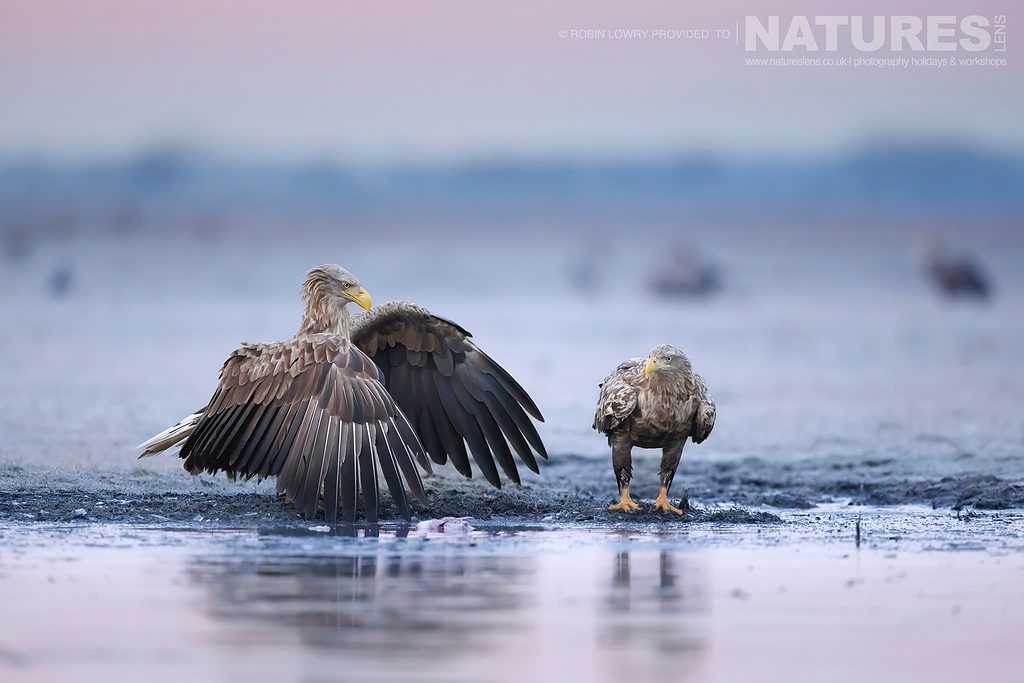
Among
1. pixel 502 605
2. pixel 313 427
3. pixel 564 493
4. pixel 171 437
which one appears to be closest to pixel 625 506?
pixel 564 493

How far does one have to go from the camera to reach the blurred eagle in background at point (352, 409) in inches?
374

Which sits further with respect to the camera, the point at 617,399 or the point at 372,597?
the point at 617,399

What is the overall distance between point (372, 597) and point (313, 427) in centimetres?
237

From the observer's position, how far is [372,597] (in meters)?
7.32

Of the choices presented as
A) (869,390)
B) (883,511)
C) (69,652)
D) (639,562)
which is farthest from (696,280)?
(69,652)

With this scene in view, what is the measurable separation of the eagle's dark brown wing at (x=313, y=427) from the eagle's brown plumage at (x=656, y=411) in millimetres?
1293

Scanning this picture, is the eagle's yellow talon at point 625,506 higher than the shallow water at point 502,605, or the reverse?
the eagle's yellow talon at point 625,506

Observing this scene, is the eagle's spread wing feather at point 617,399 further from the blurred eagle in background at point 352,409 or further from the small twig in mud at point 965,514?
the small twig in mud at point 965,514

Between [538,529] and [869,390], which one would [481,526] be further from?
[869,390]

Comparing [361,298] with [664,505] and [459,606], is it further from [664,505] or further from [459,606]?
[459,606]

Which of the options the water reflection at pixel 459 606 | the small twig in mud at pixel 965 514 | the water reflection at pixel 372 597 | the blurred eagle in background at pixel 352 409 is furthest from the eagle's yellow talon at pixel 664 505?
the water reflection at pixel 372 597

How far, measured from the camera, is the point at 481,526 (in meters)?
9.80

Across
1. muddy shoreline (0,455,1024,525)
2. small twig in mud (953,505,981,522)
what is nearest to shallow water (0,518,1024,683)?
muddy shoreline (0,455,1024,525)

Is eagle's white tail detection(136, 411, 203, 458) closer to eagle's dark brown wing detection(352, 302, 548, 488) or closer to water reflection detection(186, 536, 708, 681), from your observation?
eagle's dark brown wing detection(352, 302, 548, 488)
